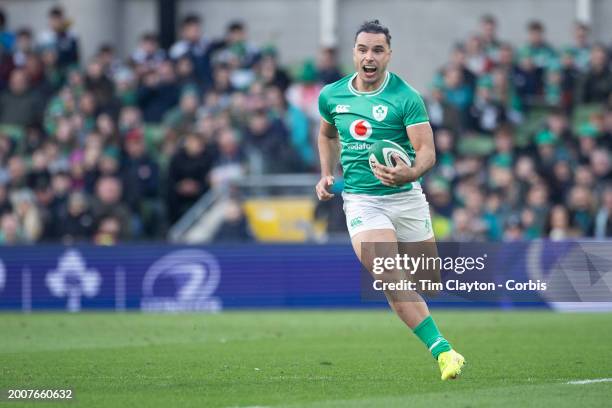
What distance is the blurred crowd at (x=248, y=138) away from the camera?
19281 millimetres

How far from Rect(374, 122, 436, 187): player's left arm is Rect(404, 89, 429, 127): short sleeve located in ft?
0.12

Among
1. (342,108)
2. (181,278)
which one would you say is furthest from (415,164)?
(181,278)

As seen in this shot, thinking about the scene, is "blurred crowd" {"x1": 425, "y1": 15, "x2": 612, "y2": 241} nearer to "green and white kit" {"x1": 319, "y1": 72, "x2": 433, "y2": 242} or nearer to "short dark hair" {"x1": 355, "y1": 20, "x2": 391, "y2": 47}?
"green and white kit" {"x1": 319, "y1": 72, "x2": 433, "y2": 242}

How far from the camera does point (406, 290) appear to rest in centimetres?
948

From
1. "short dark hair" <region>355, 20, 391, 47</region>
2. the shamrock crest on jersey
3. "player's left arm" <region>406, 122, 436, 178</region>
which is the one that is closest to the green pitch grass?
"player's left arm" <region>406, 122, 436, 178</region>

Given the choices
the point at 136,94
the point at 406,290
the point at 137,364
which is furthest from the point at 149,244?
the point at 406,290

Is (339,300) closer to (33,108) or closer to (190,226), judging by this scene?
(190,226)

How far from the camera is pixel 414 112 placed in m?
9.42

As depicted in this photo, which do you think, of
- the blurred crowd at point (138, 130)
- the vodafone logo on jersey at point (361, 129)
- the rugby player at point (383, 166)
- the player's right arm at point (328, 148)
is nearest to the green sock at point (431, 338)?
the rugby player at point (383, 166)

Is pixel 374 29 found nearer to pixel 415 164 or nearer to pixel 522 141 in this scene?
pixel 415 164

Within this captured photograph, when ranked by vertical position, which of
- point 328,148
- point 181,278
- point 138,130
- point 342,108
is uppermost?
point 342,108

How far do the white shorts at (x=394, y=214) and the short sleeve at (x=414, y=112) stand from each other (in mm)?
581

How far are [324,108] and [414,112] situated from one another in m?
0.88

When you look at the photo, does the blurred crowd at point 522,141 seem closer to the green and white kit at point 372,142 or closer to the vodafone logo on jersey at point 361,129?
the green and white kit at point 372,142
